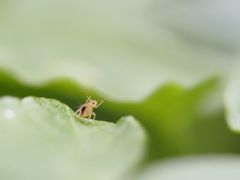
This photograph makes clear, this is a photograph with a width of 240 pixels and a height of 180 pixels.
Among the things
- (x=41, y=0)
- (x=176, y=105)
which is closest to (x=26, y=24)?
(x=41, y=0)

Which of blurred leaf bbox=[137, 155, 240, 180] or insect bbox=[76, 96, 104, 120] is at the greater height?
insect bbox=[76, 96, 104, 120]

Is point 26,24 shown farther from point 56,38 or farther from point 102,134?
point 102,134

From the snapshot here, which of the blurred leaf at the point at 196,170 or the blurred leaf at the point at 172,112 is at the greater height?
the blurred leaf at the point at 172,112

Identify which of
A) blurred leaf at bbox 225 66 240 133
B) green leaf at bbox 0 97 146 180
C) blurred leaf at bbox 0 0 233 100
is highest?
blurred leaf at bbox 0 0 233 100

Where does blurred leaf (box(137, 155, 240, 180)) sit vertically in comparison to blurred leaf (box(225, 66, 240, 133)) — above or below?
below
